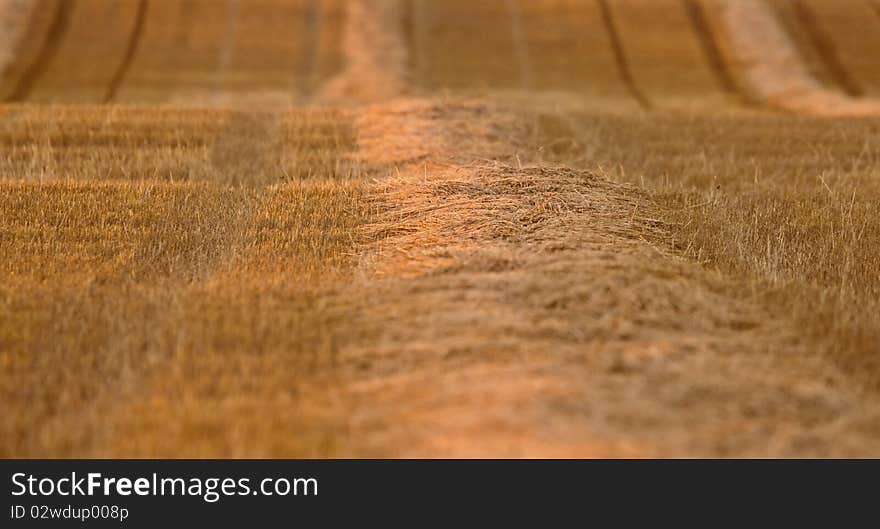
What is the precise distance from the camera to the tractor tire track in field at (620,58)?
22594mm

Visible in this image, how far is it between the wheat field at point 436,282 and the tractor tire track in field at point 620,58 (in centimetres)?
987

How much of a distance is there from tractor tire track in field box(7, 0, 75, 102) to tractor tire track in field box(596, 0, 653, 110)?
1379 cm

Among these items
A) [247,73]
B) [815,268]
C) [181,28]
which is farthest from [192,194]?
[181,28]

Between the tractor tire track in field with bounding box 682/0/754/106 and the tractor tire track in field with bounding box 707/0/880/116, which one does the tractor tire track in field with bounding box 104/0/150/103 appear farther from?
the tractor tire track in field with bounding box 707/0/880/116

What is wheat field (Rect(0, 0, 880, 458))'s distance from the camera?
438 centimetres

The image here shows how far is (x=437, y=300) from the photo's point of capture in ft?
18.5

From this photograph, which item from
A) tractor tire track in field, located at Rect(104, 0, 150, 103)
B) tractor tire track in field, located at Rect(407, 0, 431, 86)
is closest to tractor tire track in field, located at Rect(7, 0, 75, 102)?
tractor tire track in field, located at Rect(104, 0, 150, 103)

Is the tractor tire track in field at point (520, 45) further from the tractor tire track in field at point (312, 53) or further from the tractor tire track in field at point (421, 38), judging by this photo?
the tractor tire track in field at point (312, 53)

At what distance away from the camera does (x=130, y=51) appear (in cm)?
2406

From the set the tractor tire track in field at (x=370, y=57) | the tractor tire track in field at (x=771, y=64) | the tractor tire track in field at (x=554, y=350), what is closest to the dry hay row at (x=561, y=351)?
the tractor tire track in field at (x=554, y=350)

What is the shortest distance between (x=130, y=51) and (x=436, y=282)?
806 inches
